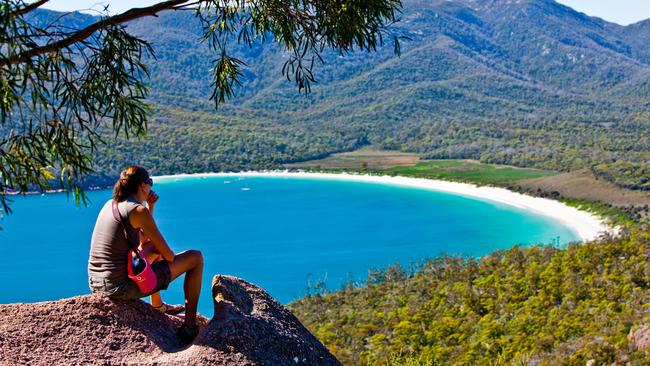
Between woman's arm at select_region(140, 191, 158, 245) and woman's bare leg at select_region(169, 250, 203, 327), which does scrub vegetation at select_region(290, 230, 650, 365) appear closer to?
woman's bare leg at select_region(169, 250, 203, 327)

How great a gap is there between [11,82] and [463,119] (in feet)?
363

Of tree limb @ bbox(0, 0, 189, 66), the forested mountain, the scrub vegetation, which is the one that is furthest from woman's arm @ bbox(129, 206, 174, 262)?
the forested mountain

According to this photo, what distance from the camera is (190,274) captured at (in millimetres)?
4148

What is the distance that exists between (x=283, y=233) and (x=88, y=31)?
44.8m

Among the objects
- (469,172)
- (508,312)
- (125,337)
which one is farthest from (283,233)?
(125,337)

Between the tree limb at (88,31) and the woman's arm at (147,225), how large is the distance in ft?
3.15

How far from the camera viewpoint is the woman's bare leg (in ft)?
13.3

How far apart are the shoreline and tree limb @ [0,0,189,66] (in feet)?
91.1

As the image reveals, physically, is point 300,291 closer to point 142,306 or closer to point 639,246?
point 639,246

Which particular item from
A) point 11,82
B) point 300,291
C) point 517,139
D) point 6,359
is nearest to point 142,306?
point 6,359

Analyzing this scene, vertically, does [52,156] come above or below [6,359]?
above

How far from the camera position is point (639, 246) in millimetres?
18094

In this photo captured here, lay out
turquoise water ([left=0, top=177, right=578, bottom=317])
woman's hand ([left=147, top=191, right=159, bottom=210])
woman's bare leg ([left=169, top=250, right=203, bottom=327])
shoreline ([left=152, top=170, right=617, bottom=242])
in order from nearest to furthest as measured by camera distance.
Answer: woman's bare leg ([left=169, top=250, right=203, bottom=327]) → woman's hand ([left=147, top=191, right=159, bottom=210]) → turquoise water ([left=0, top=177, right=578, bottom=317]) → shoreline ([left=152, top=170, right=617, bottom=242])

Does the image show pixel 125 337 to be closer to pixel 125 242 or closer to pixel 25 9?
pixel 125 242
